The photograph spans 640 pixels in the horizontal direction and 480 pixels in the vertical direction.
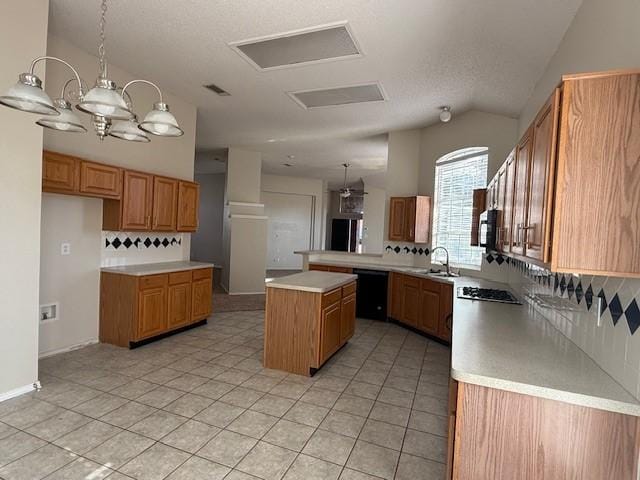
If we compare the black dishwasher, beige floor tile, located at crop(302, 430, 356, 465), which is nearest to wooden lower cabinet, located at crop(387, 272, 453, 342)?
the black dishwasher

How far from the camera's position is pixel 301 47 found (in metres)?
3.13

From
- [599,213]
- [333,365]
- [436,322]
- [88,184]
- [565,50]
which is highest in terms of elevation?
[565,50]

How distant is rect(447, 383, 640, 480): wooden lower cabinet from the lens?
131cm

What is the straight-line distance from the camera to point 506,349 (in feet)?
5.99

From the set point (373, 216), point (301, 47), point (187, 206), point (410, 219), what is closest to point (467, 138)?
point (410, 219)

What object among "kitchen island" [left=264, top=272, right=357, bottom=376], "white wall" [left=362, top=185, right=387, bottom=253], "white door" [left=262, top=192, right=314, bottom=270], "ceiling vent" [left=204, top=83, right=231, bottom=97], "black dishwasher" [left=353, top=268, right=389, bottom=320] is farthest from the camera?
"white wall" [left=362, top=185, right=387, bottom=253]

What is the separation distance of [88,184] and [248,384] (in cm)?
254

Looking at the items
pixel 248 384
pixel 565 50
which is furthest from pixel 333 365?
pixel 565 50

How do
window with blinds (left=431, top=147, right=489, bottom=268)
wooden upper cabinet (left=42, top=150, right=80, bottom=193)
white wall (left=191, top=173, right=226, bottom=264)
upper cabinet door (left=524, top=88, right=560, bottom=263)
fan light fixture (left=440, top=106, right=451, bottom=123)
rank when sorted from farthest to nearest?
white wall (left=191, top=173, right=226, bottom=264)
window with blinds (left=431, top=147, right=489, bottom=268)
fan light fixture (left=440, top=106, right=451, bottom=123)
wooden upper cabinet (left=42, top=150, right=80, bottom=193)
upper cabinet door (left=524, top=88, right=560, bottom=263)

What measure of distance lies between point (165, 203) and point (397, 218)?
3.48 metres

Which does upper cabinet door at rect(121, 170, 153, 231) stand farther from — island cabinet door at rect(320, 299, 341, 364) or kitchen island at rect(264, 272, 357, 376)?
island cabinet door at rect(320, 299, 341, 364)

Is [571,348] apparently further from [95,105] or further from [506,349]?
[95,105]

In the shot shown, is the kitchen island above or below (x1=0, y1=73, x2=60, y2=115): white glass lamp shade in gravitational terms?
below

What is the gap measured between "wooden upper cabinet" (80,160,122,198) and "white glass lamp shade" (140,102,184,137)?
6.03 feet
